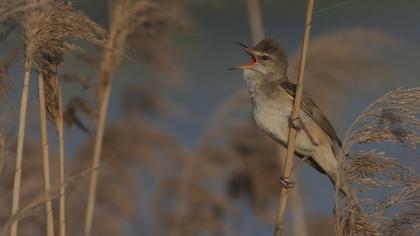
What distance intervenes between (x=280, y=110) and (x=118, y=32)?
2.89ft

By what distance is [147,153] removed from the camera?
226 inches

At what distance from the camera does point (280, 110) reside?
4.01 metres

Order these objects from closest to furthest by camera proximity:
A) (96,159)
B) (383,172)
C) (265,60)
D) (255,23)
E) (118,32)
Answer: (383,172) < (96,159) < (118,32) < (265,60) < (255,23)

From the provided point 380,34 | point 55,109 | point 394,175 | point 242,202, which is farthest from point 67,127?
point 242,202

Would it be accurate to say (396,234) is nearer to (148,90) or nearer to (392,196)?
(392,196)

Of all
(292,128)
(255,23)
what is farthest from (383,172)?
(255,23)

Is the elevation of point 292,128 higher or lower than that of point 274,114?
lower

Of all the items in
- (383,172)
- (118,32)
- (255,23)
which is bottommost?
(383,172)

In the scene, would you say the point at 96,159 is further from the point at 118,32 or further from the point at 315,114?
the point at 315,114

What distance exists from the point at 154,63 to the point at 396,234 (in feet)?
9.67

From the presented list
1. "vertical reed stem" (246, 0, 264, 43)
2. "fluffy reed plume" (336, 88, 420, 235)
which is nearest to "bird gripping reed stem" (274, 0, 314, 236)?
"fluffy reed plume" (336, 88, 420, 235)

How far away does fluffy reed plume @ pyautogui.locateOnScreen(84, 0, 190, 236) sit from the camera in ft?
13.0

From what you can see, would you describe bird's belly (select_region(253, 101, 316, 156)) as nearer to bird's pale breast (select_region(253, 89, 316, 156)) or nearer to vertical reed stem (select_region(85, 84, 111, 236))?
bird's pale breast (select_region(253, 89, 316, 156))

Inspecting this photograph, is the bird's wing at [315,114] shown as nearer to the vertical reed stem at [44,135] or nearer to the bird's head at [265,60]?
the bird's head at [265,60]
